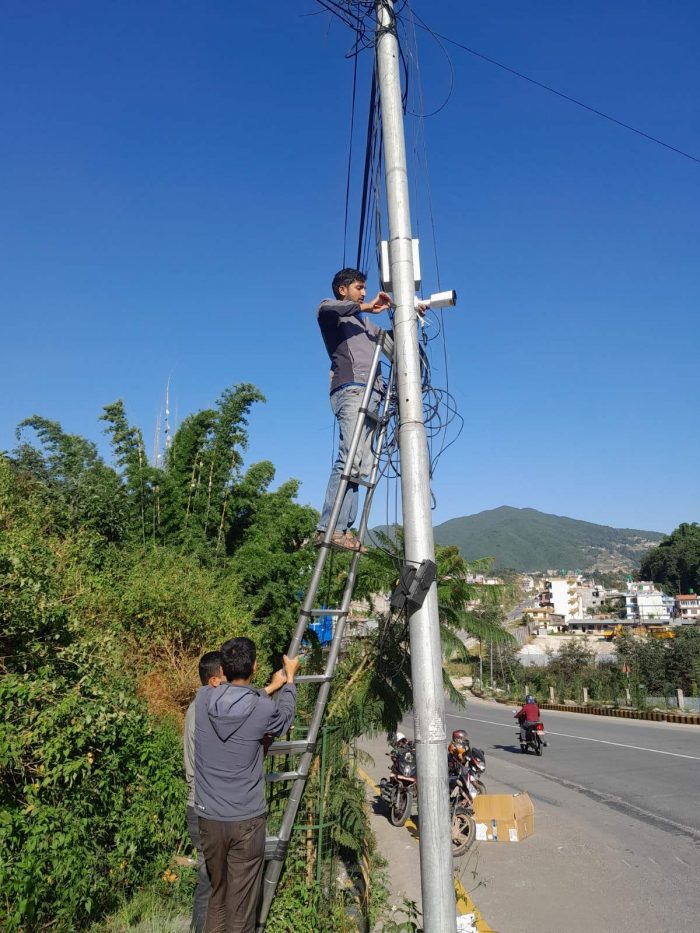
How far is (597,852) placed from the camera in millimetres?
8695

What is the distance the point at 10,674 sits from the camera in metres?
5.27

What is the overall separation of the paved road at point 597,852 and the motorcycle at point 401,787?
481 millimetres

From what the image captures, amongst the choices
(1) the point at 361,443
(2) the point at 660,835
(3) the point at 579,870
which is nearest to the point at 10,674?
(1) the point at 361,443

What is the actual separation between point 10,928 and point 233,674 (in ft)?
6.88

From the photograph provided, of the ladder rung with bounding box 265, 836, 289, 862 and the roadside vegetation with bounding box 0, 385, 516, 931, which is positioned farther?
the roadside vegetation with bounding box 0, 385, 516, 931

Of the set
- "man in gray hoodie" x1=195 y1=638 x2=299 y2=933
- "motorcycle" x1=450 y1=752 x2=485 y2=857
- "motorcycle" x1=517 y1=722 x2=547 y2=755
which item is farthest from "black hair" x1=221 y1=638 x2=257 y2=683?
"motorcycle" x1=517 y1=722 x2=547 y2=755

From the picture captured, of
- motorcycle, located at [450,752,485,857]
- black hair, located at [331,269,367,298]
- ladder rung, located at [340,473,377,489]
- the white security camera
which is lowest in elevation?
motorcycle, located at [450,752,485,857]

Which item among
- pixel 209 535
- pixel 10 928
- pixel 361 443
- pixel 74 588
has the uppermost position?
pixel 209 535

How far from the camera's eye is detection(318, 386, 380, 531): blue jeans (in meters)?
4.58

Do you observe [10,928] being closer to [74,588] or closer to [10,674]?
[10,674]

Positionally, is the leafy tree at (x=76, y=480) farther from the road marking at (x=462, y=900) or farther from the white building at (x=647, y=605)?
the white building at (x=647, y=605)

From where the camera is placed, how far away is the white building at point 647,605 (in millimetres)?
125619

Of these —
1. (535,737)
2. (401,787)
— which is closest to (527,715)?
(535,737)

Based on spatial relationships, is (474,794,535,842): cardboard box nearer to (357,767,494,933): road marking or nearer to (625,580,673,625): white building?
(357,767,494,933): road marking
